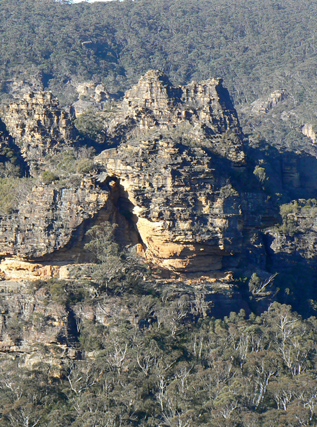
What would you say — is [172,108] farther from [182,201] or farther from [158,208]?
[158,208]

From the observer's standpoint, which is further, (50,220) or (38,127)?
(38,127)

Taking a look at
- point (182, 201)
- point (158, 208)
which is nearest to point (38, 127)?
point (158, 208)

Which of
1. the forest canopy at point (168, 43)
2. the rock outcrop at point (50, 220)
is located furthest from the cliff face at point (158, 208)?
the forest canopy at point (168, 43)

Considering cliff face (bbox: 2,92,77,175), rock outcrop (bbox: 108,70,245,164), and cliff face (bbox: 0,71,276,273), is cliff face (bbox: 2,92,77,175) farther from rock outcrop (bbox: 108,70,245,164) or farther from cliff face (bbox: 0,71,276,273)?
cliff face (bbox: 0,71,276,273)

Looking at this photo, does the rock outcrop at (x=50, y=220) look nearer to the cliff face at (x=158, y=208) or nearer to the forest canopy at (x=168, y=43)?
the cliff face at (x=158, y=208)

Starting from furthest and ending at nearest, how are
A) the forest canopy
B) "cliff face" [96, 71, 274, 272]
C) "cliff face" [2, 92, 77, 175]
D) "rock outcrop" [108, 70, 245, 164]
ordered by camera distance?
the forest canopy
"rock outcrop" [108, 70, 245, 164]
"cliff face" [2, 92, 77, 175]
"cliff face" [96, 71, 274, 272]

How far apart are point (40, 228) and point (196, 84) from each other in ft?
129

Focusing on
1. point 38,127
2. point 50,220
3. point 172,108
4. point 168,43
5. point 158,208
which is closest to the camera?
point 158,208

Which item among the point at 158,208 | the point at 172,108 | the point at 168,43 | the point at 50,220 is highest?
the point at 168,43

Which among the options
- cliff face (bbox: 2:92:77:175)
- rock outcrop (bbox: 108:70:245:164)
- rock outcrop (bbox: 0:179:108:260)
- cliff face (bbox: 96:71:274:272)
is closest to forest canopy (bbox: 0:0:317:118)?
rock outcrop (bbox: 108:70:245:164)

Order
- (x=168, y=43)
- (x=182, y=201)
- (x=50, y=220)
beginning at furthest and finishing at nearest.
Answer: (x=168, y=43) < (x=50, y=220) < (x=182, y=201)

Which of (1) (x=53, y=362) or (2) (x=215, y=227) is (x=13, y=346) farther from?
(2) (x=215, y=227)

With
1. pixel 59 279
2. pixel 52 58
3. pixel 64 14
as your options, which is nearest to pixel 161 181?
pixel 59 279

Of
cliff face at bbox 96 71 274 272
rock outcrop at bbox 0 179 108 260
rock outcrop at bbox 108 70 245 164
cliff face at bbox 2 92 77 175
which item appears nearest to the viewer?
cliff face at bbox 96 71 274 272
